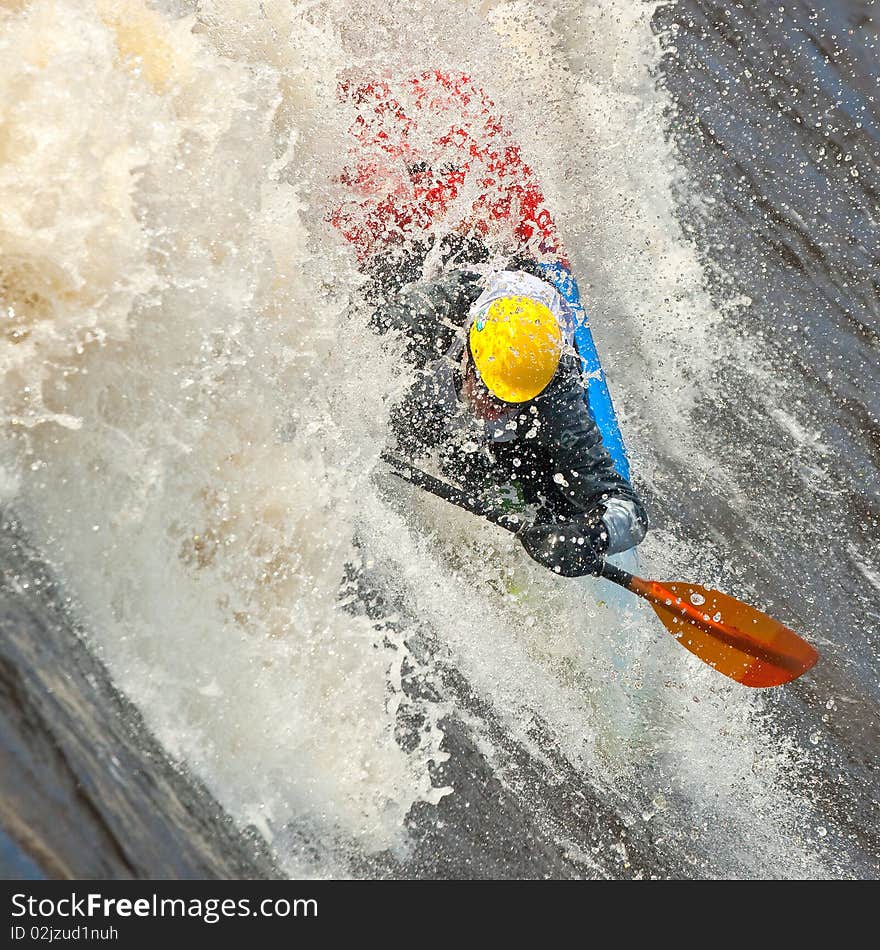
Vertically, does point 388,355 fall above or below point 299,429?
above

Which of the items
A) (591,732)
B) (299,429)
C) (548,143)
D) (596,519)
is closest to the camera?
(596,519)

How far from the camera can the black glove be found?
2189 mm

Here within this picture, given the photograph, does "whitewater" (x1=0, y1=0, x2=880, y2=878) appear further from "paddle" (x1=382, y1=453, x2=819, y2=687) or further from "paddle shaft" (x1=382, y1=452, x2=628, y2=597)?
"paddle shaft" (x1=382, y1=452, x2=628, y2=597)

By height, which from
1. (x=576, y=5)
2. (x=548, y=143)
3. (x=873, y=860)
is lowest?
(x=873, y=860)

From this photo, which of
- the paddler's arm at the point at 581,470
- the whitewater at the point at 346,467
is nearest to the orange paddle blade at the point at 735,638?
the whitewater at the point at 346,467

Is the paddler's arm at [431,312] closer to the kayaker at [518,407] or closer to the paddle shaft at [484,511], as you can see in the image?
the kayaker at [518,407]

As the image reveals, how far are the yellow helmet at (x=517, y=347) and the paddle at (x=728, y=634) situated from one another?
0.44 m

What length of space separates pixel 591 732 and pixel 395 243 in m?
1.68

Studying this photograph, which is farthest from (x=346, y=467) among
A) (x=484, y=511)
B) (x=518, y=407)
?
(x=518, y=407)

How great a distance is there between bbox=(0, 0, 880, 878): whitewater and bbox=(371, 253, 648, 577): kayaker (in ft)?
0.57

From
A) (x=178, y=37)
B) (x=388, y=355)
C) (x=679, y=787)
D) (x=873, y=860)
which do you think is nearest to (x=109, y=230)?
(x=178, y=37)

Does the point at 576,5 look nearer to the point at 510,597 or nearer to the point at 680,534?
the point at 680,534

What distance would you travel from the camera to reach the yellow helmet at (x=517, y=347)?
6.70ft

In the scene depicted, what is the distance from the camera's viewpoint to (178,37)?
2492mm
